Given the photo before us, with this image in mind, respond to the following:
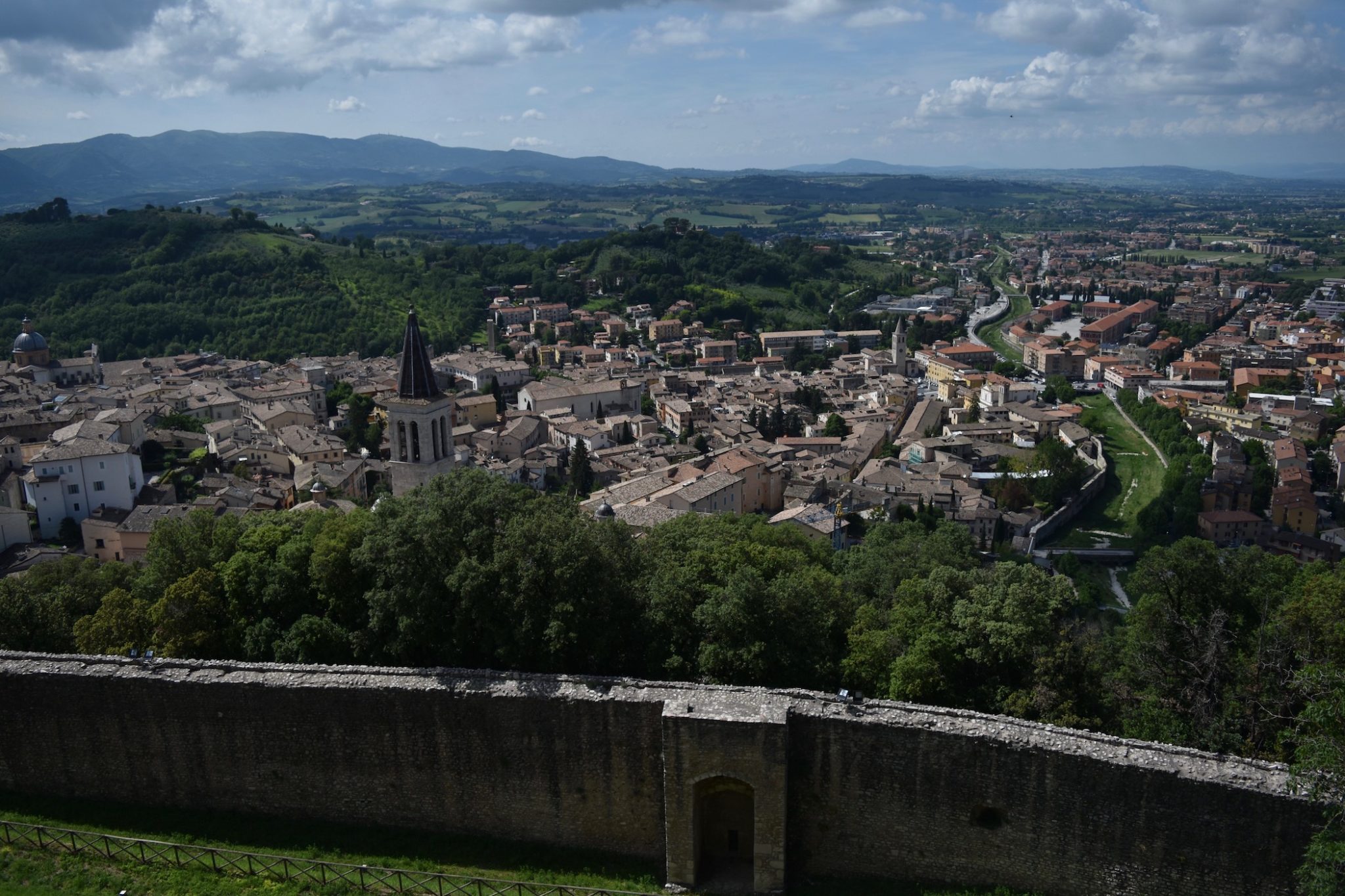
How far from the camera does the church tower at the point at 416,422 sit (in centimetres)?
2489

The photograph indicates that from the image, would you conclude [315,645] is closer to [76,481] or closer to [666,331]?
[76,481]

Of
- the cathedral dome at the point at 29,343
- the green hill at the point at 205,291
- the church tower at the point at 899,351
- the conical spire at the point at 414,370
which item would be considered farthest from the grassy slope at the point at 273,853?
the church tower at the point at 899,351

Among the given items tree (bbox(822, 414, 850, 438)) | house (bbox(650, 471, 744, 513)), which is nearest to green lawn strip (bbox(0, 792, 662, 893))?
house (bbox(650, 471, 744, 513))

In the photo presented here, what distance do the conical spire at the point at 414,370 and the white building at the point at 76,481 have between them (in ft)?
70.2

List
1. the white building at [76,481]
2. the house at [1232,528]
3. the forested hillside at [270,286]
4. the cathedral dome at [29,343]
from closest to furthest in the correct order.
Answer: the white building at [76,481], the house at [1232,528], the cathedral dome at [29,343], the forested hillside at [270,286]

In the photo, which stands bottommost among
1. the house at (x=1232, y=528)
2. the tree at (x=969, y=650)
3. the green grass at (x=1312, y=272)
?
the house at (x=1232, y=528)

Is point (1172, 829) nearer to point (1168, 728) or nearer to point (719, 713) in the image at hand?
point (1168, 728)

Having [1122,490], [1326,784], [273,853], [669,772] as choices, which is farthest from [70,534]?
[1122,490]

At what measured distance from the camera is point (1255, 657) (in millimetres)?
15375

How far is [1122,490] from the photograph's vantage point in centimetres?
5825

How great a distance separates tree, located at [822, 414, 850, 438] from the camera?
63125 millimetres

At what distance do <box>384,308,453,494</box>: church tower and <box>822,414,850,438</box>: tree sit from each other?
39861mm

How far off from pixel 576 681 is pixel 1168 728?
8.92 metres

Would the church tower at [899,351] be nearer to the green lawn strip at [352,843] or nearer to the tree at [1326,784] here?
the tree at [1326,784]
